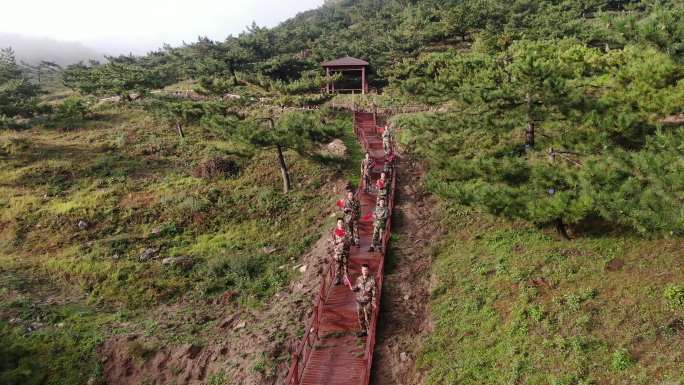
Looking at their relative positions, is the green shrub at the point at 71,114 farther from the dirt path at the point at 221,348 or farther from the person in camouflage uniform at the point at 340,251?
the person in camouflage uniform at the point at 340,251

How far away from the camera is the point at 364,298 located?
10562 millimetres

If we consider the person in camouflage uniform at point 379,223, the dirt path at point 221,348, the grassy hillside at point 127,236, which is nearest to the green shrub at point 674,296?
the person in camouflage uniform at point 379,223

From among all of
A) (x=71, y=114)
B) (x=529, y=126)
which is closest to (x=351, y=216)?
(x=529, y=126)

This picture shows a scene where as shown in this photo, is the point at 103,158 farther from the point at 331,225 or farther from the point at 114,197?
the point at 331,225

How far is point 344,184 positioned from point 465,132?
24.8ft

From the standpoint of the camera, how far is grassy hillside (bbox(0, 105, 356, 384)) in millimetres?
13852

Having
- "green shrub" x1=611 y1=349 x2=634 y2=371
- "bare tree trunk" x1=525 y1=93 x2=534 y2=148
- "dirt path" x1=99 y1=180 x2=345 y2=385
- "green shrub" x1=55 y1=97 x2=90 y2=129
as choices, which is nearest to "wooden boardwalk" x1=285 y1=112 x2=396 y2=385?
"dirt path" x1=99 y1=180 x2=345 y2=385

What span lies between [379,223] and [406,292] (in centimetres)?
238

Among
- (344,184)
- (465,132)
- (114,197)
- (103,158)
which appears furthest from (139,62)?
(465,132)

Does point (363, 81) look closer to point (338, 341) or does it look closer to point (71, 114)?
point (71, 114)

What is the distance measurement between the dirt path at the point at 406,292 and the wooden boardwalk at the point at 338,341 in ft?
1.77

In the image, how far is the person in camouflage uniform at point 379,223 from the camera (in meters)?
13.6

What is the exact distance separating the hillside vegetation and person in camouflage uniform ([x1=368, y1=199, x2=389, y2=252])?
1777 mm

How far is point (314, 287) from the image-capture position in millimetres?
14055
